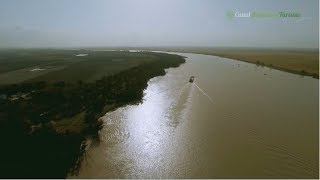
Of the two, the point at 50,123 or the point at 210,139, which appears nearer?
the point at 210,139

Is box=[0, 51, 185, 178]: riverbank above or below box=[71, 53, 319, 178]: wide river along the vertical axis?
below

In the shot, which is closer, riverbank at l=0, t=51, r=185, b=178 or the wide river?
the wide river

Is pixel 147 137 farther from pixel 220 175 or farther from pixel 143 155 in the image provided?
pixel 220 175

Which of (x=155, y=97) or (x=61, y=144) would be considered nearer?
(x=61, y=144)

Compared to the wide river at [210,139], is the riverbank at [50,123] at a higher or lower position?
lower

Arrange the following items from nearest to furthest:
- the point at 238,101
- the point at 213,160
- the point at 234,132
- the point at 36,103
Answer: the point at 213,160, the point at 234,132, the point at 36,103, the point at 238,101

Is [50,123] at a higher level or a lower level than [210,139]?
lower

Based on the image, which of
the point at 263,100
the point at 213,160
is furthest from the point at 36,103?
the point at 263,100

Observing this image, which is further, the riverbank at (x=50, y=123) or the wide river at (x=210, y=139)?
the riverbank at (x=50, y=123)
